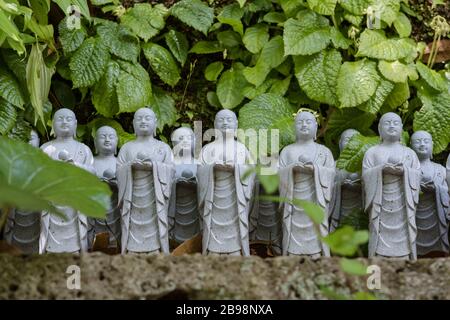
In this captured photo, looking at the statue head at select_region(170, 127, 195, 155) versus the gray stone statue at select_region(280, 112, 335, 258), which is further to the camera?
the statue head at select_region(170, 127, 195, 155)

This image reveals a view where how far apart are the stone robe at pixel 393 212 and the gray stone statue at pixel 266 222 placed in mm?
578

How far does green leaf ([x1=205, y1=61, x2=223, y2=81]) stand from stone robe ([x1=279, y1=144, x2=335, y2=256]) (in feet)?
5.31

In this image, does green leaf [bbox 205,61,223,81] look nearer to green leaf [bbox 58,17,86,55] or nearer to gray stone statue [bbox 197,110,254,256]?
green leaf [bbox 58,17,86,55]

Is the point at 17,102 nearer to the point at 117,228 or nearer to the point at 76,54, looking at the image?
the point at 76,54

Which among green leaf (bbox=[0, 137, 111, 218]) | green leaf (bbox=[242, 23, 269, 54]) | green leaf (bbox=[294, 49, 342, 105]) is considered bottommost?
green leaf (bbox=[0, 137, 111, 218])

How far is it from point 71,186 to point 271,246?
8.74 feet

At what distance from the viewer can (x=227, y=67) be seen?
638 centimetres

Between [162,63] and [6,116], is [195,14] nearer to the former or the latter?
[162,63]

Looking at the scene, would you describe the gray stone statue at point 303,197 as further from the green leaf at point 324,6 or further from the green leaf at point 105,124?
the green leaf at point 324,6

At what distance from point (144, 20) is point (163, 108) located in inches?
25.0

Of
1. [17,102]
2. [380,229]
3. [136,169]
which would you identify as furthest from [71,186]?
[17,102]

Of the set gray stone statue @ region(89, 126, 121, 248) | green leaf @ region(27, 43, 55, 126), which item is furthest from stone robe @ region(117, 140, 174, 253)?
green leaf @ region(27, 43, 55, 126)

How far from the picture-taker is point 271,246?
510cm

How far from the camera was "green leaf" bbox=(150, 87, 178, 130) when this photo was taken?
605 centimetres
